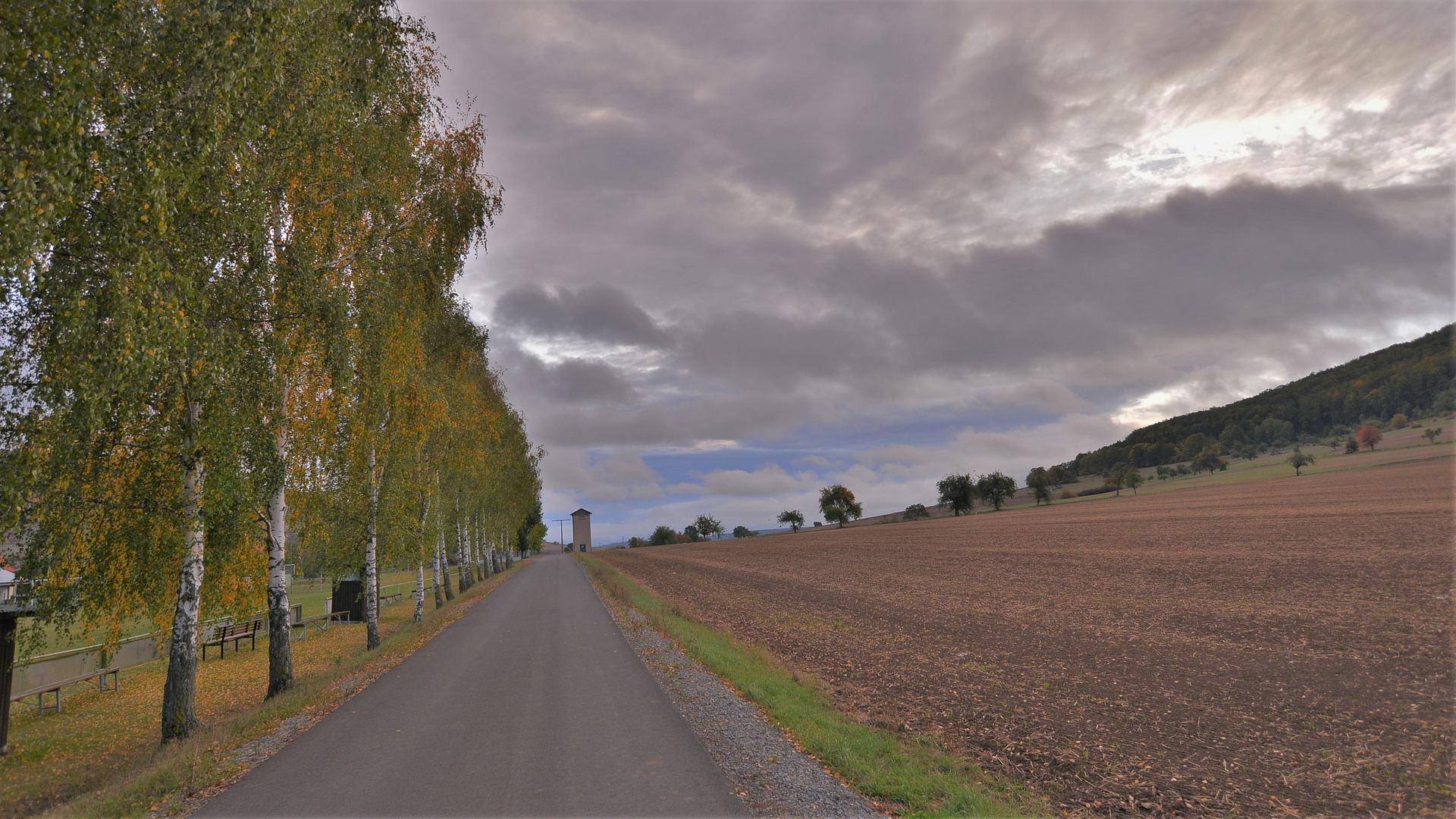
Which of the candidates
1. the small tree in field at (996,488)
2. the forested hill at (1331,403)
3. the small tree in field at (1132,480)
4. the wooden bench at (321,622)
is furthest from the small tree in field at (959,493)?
the wooden bench at (321,622)

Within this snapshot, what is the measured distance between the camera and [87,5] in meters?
6.39

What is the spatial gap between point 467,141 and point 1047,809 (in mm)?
20534

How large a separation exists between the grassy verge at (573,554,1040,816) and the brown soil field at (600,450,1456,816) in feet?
1.93

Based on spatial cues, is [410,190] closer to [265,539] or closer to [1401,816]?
[265,539]

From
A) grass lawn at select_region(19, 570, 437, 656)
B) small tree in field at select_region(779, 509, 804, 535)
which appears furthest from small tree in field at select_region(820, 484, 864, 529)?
grass lawn at select_region(19, 570, 437, 656)

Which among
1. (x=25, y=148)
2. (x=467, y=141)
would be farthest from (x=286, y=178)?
(x=467, y=141)

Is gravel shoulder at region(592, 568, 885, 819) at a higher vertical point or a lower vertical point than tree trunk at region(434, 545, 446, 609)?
lower

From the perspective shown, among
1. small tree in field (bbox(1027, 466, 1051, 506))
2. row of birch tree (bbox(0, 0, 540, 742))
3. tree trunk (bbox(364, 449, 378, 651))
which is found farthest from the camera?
Answer: small tree in field (bbox(1027, 466, 1051, 506))

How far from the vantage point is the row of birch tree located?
6.58 meters

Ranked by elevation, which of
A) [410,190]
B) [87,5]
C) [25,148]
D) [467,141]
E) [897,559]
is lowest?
[897,559]

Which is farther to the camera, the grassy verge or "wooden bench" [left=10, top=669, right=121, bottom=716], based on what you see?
"wooden bench" [left=10, top=669, right=121, bottom=716]

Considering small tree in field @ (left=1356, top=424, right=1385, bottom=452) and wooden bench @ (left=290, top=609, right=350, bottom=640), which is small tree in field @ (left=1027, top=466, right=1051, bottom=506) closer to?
small tree in field @ (left=1356, top=424, right=1385, bottom=452)

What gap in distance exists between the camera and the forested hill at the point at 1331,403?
398 feet

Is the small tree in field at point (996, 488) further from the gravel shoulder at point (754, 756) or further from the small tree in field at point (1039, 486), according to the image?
the gravel shoulder at point (754, 756)
